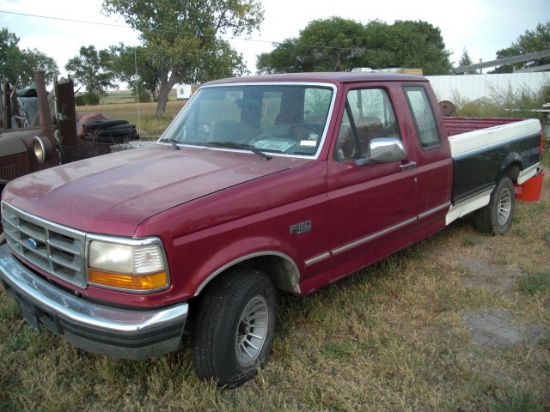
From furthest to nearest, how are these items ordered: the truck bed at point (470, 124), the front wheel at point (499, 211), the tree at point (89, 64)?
the tree at point (89, 64) → the truck bed at point (470, 124) → the front wheel at point (499, 211)

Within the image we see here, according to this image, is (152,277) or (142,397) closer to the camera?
(152,277)

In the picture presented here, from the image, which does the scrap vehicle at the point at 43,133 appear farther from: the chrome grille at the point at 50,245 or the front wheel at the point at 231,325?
the front wheel at the point at 231,325

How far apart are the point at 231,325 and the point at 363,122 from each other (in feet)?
6.18

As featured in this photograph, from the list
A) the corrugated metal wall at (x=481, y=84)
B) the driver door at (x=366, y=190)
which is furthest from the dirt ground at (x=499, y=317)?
the corrugated metal wall at (x=481, y=84)

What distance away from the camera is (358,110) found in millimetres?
3746

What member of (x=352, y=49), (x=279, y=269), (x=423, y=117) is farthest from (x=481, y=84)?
(x=352, y=49)

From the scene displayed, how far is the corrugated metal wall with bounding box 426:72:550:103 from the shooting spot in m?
16.6

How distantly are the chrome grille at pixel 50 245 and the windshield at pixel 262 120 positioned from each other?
1405mm

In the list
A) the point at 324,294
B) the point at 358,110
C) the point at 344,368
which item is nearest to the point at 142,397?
the point at 344,368

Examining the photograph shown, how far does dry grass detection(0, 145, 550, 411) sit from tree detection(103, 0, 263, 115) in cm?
2882

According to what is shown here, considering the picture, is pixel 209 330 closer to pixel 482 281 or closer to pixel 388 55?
pixel 482 281

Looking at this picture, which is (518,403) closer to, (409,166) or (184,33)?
(409,166)

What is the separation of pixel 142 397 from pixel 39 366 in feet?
2.63

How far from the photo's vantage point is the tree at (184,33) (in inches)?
1232
